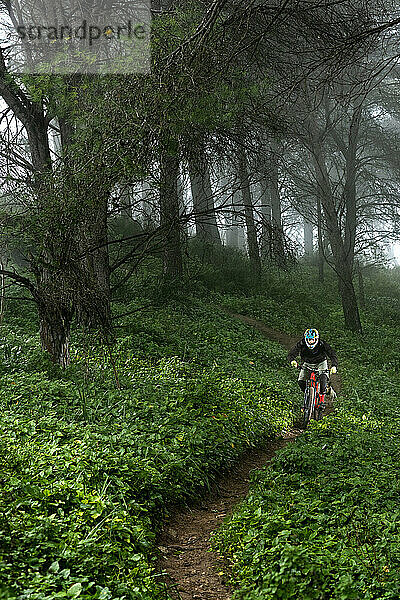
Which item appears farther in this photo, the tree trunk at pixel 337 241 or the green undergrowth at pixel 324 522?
the tree trunk at pixel 337 241

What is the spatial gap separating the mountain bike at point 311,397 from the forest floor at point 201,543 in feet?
7.53

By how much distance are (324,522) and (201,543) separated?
4.55 feet

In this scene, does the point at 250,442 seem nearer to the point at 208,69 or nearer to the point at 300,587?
the point at 300,587

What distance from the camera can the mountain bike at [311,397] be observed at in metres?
10.7

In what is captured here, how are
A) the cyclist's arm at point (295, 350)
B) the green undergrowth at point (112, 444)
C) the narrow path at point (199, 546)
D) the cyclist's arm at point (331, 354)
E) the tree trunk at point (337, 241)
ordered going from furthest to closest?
the tree trunk at point (337, 241), the cyclist's arm at point (295, 350), the cyclist's arm at point (331, 354), the narrow path at point (199, 546), the green undergrowth at point (112, 444)

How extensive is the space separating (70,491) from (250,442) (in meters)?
4.33

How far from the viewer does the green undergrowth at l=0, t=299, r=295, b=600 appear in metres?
4.20

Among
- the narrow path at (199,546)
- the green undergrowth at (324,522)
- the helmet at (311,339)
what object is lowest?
the narrow path at (199,546)

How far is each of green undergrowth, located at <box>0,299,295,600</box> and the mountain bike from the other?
0.50m

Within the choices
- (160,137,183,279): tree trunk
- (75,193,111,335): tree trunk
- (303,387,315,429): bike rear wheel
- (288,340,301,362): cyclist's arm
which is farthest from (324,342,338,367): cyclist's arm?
(75,193,111,335): tree trunk

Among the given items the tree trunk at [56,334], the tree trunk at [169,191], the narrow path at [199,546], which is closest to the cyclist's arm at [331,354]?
the narrow path at [199,546]

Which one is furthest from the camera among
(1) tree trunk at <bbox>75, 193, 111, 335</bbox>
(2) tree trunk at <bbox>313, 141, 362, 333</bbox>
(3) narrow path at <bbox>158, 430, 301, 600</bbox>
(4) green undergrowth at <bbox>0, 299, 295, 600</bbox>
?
(2) tree trunk at <bbox>313, 141, 362, 333</bbox>

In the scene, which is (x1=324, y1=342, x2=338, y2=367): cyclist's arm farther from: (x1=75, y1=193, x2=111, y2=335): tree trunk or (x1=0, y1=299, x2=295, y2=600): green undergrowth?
(x1=75, y1=193, x2=111, y2=335): tree trunk

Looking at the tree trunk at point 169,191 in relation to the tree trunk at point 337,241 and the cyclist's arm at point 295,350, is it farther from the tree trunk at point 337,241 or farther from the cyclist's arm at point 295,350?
the tree trunk at point 337,241
